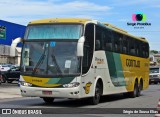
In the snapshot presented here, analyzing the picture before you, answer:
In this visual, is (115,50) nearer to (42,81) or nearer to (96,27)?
(96,27)

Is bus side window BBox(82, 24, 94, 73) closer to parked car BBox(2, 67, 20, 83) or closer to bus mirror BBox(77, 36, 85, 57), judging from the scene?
bus mirror BBox(77, 36, 85, 57)

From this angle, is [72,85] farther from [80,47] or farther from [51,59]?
[80,47]

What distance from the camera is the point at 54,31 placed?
53.5ft

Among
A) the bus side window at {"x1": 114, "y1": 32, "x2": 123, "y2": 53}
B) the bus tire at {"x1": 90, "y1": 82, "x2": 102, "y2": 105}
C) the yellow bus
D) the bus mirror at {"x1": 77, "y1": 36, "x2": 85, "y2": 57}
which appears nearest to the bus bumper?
the yellow bus

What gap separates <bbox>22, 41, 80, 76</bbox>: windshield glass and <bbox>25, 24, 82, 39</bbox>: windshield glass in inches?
11.5

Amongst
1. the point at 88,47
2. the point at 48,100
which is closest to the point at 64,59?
the point at 88,47

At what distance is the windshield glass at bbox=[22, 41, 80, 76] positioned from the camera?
51.3ft

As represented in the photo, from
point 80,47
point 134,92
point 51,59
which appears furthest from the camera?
point 134,92

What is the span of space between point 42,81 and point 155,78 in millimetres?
33288

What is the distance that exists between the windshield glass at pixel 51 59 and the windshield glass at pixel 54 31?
293mm

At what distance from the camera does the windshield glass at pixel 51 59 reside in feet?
51.3

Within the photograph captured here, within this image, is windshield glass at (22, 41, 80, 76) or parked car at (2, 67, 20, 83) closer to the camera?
windshield glass at (22, 41, 80, 76)

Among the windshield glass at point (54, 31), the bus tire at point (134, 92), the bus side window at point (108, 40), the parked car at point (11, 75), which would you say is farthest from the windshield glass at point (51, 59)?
the parked car at point (11, 75)

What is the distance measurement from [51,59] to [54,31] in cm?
120
